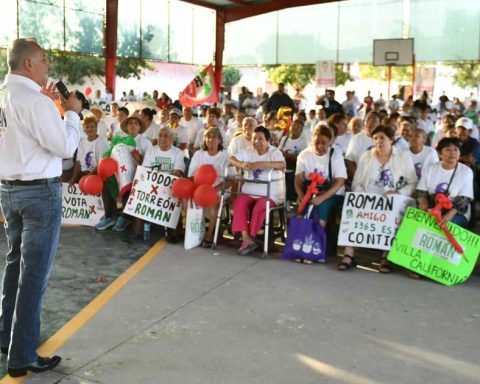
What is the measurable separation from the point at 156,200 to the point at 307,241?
1.75 meters

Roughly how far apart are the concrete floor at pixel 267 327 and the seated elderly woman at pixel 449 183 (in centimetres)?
65

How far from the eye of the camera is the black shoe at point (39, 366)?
328 centimetres

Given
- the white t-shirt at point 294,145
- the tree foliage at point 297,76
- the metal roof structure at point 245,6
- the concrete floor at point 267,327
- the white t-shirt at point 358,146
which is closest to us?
the concrete floor at point 267,327

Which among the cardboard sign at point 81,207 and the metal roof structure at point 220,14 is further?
the metal roof structure at point 220,14

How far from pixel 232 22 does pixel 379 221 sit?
2116 cm

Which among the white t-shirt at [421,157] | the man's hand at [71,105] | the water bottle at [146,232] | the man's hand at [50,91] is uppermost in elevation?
the man's hand at [50,91]

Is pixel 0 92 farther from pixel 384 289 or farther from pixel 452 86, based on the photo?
pixel 452 86

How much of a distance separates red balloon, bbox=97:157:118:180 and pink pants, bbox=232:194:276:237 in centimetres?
150

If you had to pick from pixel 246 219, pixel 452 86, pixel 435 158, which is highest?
pixel 452 86

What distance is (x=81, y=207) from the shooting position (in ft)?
22.9

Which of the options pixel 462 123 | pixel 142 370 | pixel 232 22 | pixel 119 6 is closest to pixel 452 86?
pixel 232 22

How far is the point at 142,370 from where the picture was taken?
11.3 feet

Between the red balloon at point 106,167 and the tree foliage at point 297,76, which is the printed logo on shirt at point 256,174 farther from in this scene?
the tree foliage at point 297,76

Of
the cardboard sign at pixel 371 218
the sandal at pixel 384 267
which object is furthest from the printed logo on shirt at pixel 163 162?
the sandal at pixel 384 267
